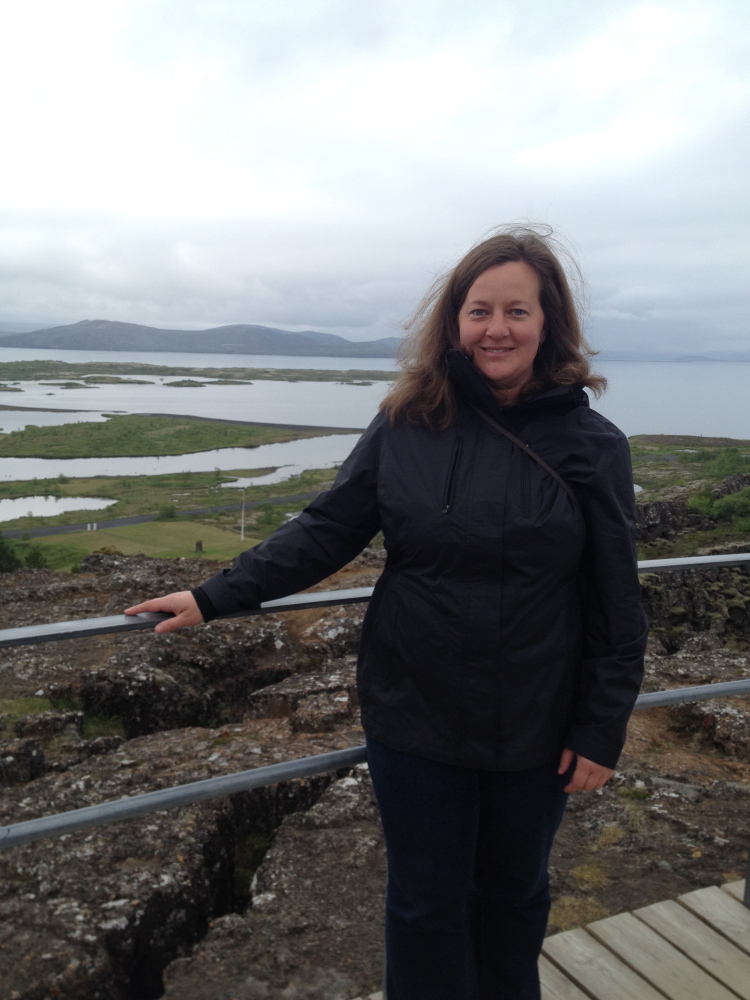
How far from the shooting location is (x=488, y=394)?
187 centimetres

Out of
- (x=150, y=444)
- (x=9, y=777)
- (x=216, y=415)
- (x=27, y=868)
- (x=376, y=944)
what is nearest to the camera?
(x=376, y=944)

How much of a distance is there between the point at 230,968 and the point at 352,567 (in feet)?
27.3

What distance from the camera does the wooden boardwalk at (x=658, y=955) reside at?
222 cm

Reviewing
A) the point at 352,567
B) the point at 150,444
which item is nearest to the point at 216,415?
the point at 150,444

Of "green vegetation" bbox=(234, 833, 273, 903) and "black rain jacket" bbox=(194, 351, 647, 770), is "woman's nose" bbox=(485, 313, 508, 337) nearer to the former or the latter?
"black rain jacket" bbox=(194, 351, 647, 770)

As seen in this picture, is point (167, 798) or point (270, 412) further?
point (270, 412)

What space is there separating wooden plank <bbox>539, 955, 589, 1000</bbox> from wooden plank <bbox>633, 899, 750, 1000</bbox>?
14.9 inches

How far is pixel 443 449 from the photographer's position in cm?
187

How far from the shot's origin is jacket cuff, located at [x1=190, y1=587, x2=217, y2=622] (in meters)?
1.92

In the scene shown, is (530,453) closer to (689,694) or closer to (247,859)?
(689,694)

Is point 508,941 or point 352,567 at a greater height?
point 508,941

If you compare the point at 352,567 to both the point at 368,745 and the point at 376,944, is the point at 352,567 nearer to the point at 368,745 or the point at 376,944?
the point at 376,944

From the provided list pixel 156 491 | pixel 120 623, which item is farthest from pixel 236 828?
pixel 156 491

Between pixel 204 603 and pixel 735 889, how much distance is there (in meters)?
2.10
